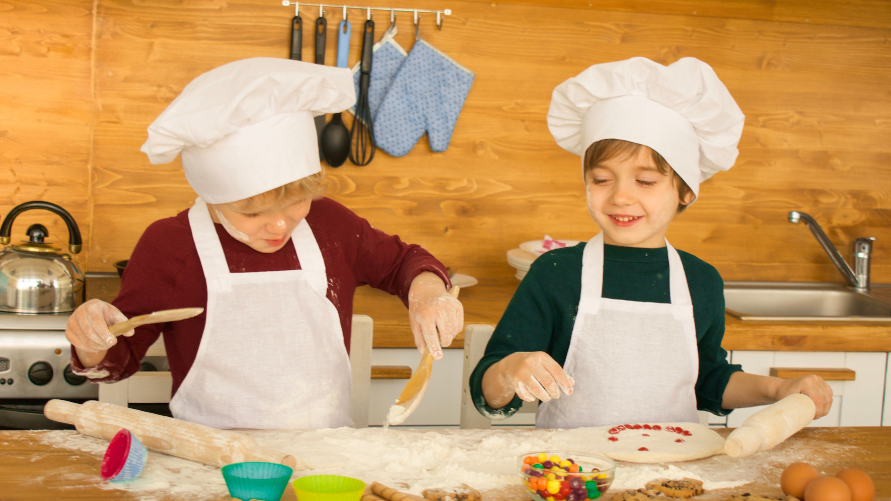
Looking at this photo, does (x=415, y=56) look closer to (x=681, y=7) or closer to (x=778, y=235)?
(x=681, y=7)

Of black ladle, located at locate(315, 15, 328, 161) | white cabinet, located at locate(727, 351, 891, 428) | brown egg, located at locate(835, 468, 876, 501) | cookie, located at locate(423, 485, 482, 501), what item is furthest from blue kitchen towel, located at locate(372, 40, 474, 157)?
brown egg, located at locate(835, 468, 876, 501)

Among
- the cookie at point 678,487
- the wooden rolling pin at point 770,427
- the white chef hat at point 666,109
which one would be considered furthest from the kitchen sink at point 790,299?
the cookie at point 678,487

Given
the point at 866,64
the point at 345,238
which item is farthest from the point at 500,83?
the point at 866,64

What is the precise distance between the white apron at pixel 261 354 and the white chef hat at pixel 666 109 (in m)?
0.57

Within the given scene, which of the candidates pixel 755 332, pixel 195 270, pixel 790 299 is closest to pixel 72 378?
pixel 195 270

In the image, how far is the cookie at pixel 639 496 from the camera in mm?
848

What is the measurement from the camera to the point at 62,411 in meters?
0.98

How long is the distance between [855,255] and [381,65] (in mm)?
1560

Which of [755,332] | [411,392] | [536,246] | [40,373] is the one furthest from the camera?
[536,246]

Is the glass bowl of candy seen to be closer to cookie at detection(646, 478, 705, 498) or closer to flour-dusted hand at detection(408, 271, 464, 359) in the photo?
cookie at detection(646, 478, 705, 498)

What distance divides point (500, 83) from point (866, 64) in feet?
3.87

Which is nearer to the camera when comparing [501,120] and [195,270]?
[195,270]

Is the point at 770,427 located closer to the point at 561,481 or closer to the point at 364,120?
the point at 561,481

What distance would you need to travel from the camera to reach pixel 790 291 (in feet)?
7.34
